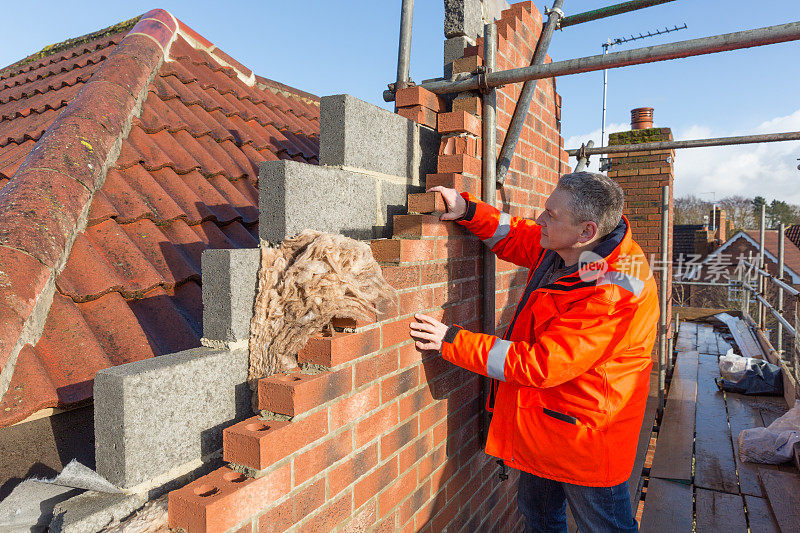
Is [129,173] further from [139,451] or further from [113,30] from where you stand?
[113,30]

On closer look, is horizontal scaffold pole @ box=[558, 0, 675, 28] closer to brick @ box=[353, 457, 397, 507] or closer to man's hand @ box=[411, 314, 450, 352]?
man's hand @ box=[411, 314, 450, 352]

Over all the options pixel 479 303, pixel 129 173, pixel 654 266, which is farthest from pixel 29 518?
pixel 654 266

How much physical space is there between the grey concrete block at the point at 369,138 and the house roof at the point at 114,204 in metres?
0.75

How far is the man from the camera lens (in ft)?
6.06

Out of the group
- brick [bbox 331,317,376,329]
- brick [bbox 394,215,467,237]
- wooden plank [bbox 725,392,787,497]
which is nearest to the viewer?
brick [bbox 331,317,376,329]

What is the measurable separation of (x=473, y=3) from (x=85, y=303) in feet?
7.86

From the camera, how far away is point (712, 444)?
187 inches

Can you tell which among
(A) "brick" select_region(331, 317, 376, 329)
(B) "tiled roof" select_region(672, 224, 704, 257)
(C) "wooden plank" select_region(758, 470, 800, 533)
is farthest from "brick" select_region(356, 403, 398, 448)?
Result: (B) "tiled roof" select_region(672, 224, 704, 257)

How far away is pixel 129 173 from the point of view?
226cm

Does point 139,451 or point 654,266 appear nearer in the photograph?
point 139,451

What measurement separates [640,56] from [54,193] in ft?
7.77

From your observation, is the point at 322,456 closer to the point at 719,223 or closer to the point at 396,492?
the point at 396,492

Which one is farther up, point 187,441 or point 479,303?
point 479,303

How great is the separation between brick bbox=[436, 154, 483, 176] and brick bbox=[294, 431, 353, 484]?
1279 millimetres
